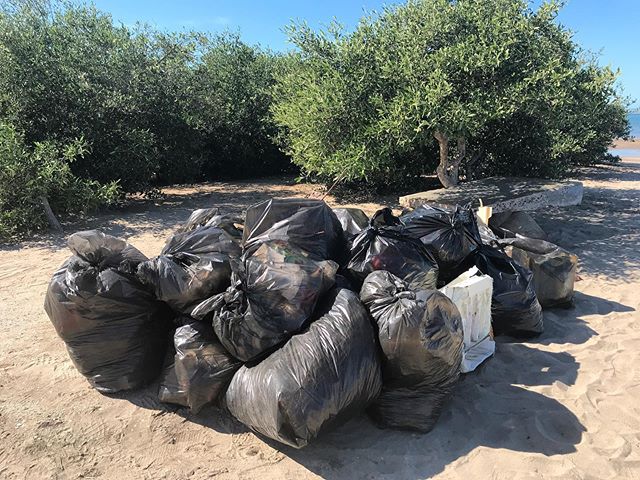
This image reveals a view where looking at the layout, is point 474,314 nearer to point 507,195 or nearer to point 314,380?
point 314,380

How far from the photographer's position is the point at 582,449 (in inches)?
91.1

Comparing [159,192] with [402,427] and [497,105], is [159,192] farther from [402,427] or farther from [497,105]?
[402,427]

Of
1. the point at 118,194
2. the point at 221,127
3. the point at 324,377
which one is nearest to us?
the point at 324,377

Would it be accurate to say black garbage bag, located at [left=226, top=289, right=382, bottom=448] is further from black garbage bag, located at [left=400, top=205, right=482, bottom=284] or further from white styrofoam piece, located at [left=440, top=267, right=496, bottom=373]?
black garbage bag, located at [left=400, top=205, right=482, bottom=284]

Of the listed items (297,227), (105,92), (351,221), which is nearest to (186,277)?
(297,227)

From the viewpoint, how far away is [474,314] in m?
3.05

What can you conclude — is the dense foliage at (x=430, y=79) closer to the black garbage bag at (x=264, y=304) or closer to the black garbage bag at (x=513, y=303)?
the black garbage bag at (x=513, y=303)

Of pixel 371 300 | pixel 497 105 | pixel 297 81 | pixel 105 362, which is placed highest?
pixel 297 81

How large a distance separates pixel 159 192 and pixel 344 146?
4737 mm

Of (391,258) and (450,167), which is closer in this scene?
(391,258)

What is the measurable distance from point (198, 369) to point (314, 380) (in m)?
0.71

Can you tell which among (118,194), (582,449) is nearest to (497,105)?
(582,449)

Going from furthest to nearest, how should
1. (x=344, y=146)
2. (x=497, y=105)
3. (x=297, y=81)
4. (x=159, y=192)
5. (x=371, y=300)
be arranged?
(x=159, y=192)
(x=297, y=81)
(x=344, y=146)
(x=497, y=105)
(x=371, y=300)

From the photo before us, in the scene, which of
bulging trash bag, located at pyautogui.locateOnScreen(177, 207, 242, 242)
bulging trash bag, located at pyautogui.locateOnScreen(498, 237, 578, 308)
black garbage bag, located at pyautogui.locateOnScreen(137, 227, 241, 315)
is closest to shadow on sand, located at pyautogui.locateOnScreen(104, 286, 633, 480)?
black garbage bag, located at pyautogui.locateOnScreen(137, 227, 241, 315)
